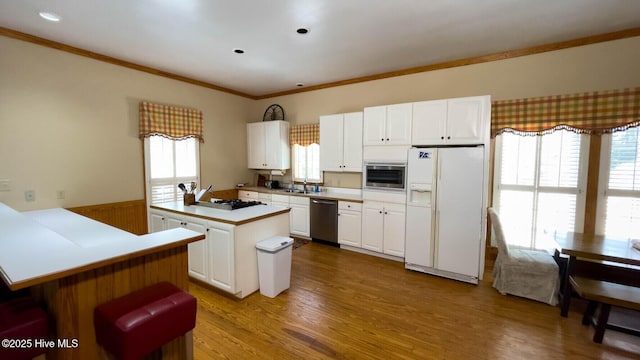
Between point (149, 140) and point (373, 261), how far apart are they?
12.4 feet

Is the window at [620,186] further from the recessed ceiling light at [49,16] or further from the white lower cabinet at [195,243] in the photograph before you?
the recessed ceiling light at [49,16]

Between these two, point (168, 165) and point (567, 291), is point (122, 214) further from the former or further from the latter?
point (567, 291)

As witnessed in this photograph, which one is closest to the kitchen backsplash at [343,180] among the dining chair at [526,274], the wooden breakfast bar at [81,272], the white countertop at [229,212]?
the white countertop at [229,212]

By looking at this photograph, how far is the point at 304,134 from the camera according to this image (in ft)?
16.7

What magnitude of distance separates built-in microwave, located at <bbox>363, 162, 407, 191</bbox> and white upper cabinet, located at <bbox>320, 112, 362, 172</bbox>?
0.30m

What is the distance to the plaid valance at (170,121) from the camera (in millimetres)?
3893

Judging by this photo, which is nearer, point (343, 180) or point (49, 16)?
point (49, 16)

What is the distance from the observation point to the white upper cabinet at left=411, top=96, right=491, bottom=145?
3072mm

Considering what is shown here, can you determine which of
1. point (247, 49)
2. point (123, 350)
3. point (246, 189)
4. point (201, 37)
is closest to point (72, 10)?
point (201, 37)

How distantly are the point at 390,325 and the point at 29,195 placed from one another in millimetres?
4105

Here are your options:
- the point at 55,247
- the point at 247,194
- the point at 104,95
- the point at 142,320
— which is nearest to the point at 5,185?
the point at 104,95

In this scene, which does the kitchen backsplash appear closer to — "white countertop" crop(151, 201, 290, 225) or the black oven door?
the black oven door

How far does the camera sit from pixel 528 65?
3.28 m

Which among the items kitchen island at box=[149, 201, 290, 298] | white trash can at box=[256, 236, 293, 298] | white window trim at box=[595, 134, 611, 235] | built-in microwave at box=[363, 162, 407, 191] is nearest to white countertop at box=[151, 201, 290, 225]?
kitchen island at box=[149, 201, 290, 298]
